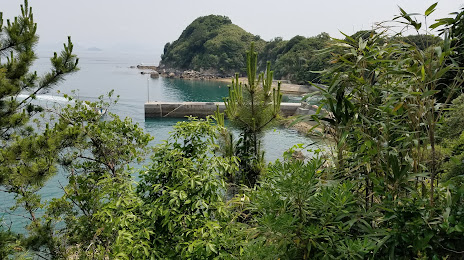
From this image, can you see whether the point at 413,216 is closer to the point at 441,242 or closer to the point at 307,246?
the point at 441,242

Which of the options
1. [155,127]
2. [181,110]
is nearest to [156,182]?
[155,127]

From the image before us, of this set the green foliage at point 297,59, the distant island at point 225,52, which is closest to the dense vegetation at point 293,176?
the distant island at point 225,52

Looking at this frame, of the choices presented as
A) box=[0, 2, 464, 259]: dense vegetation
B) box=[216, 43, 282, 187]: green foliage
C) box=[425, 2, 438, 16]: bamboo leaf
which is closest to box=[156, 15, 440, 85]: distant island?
box=[216, 43, 282, 187]: green foliage

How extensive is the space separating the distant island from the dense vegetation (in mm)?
31407

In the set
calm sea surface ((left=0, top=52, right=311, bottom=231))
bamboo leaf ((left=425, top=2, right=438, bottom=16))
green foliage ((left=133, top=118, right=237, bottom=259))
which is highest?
bamboo leaf ((left=425, top=2, right=438, bottom=16))

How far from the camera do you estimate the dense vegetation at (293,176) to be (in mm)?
1414

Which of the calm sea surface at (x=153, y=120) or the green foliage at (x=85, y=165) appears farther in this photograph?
the calm sea surface at (x=153, y=120)

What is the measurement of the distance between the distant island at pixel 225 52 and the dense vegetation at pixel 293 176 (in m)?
31.4

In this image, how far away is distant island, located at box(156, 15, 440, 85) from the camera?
39.7 m

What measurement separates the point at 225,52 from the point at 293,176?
53.3m

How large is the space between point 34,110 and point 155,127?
14.6 meters

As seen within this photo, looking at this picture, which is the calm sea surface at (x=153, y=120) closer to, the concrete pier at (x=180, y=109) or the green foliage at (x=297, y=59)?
the concrete pier at (x=180, y=109)

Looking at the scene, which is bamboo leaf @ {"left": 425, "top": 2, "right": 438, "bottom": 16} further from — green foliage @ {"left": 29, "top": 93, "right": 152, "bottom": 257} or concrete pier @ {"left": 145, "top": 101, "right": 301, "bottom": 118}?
concrete pier @ {"left": 145, "top": 101, "right": 301, "bottom": 118}

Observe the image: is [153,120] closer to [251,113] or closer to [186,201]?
[251,113]
